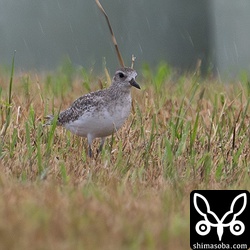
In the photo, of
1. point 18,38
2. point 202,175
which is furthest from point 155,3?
point 202,175

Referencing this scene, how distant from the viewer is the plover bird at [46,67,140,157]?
20.7 ft

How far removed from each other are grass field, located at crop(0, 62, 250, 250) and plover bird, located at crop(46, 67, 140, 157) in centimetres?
12

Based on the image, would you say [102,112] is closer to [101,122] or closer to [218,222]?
[101,122]

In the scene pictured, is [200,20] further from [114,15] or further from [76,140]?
[76,140]

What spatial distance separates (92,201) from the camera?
4477 mm

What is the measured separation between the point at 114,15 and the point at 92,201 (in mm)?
19028

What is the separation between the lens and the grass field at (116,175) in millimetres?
4055

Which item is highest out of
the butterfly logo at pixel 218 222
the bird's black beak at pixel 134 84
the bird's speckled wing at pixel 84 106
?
the bird's black beak at pixel 134 84
